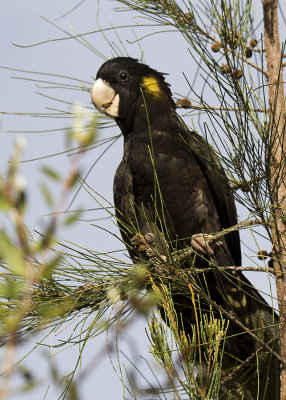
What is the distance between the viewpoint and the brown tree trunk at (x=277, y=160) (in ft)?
5.00

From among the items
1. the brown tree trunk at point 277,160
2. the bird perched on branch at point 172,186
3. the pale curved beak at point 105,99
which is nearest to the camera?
the brown tree trunk at point 277,160

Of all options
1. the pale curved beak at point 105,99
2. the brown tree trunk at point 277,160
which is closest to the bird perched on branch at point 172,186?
the pale curved beak at point 105,99

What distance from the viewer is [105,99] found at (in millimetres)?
2459

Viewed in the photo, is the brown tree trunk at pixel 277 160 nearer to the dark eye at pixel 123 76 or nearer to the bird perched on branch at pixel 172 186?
the bird perched on branch at pixel 172 186

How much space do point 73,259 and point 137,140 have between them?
3.65ft

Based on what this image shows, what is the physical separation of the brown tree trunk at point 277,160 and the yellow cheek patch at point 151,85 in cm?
76

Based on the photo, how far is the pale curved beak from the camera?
2.46 meters

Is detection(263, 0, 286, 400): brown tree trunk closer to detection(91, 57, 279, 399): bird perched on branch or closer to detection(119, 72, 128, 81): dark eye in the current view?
detection(91, 57, 279, 399): bird perched on branch

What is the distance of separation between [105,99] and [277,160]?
3.42 feet

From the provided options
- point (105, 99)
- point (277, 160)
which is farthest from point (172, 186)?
point (277, 160)

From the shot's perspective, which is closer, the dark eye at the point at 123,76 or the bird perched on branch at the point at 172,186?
the bird perched on branch at the point at 172,186

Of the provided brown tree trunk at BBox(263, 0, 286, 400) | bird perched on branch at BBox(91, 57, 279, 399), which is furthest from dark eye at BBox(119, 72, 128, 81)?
brown tree trunk at BBox(263, 0, 286, 400)

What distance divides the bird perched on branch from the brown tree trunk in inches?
15.3

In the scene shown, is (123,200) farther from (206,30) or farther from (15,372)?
(15,372)
